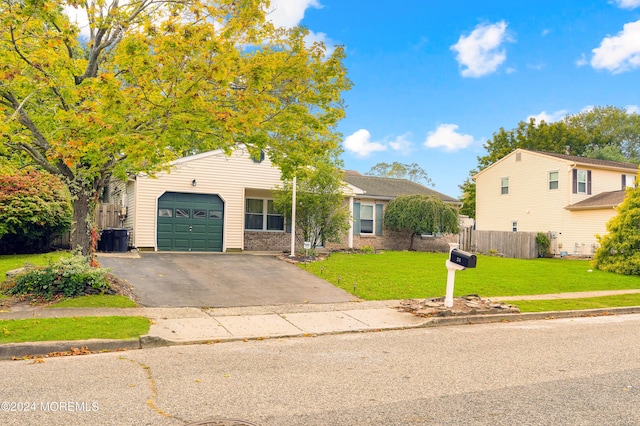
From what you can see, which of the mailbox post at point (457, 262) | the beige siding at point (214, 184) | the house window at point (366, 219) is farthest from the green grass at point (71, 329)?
the house window at point (366, 219)

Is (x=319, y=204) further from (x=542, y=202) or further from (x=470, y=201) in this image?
(x=470, y=201)

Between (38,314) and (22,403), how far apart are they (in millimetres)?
4678

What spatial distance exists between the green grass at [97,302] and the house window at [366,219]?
51.0ft

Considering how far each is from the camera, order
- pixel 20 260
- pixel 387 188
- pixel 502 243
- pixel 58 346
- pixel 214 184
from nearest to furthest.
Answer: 1. pixel 58 346
2. pixel 20 260
3. pixel 214 184
4. pixel 387 188
5. pixel 502 243

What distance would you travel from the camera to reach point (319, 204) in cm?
2045

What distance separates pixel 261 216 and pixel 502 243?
1395 centimetres

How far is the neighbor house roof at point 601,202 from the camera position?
1033 inches

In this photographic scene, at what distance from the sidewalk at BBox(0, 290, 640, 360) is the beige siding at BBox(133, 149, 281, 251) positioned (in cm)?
Result: 997

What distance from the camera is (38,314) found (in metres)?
9.07

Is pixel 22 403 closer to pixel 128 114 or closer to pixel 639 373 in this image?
pixel 128 114

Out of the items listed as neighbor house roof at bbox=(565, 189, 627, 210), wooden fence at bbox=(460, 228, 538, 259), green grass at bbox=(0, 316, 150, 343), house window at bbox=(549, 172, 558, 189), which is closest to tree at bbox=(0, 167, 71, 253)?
green grass at bbox=(0, 316, 150, 343)

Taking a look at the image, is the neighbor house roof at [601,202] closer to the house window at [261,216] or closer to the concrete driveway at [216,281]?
the house window at [261,216]

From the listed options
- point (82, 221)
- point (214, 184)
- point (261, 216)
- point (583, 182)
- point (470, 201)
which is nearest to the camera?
point (82, 221)

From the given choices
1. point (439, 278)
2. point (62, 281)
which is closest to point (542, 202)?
point (439, 278)
